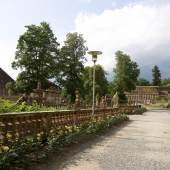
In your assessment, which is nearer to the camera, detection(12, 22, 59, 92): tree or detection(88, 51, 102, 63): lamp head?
detection(88, 51, 102, 63): lamp head

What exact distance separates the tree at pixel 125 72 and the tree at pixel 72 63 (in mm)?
27928

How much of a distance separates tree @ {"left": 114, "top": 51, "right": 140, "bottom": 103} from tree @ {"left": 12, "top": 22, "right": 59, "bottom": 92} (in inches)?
1346

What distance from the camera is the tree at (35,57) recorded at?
52594mm

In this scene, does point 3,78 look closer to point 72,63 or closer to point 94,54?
point 72,63

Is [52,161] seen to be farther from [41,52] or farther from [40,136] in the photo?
[41,52]

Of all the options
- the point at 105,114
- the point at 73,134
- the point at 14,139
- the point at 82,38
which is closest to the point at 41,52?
the point at 82,38

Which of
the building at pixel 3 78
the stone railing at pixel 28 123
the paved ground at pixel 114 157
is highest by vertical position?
the building at pixel 3 78

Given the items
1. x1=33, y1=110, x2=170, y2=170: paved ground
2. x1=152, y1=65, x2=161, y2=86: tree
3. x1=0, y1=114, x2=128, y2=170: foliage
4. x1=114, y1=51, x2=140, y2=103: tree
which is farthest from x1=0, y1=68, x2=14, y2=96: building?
x1=152, y1=65, x2=161, y2=86: tree

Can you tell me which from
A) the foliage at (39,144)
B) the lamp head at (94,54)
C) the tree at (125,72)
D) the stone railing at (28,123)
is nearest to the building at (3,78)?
the tree at (125,72)

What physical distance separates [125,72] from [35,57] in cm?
3960

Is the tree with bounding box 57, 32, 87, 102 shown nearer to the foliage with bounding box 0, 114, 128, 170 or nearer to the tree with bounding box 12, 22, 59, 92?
the tree with bounding box 12, 22, 59, 92

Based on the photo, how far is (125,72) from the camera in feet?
296

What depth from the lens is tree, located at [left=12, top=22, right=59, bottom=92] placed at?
5259 centimetres

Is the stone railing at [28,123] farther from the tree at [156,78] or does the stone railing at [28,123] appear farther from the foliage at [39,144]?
the tree at [156,78]
